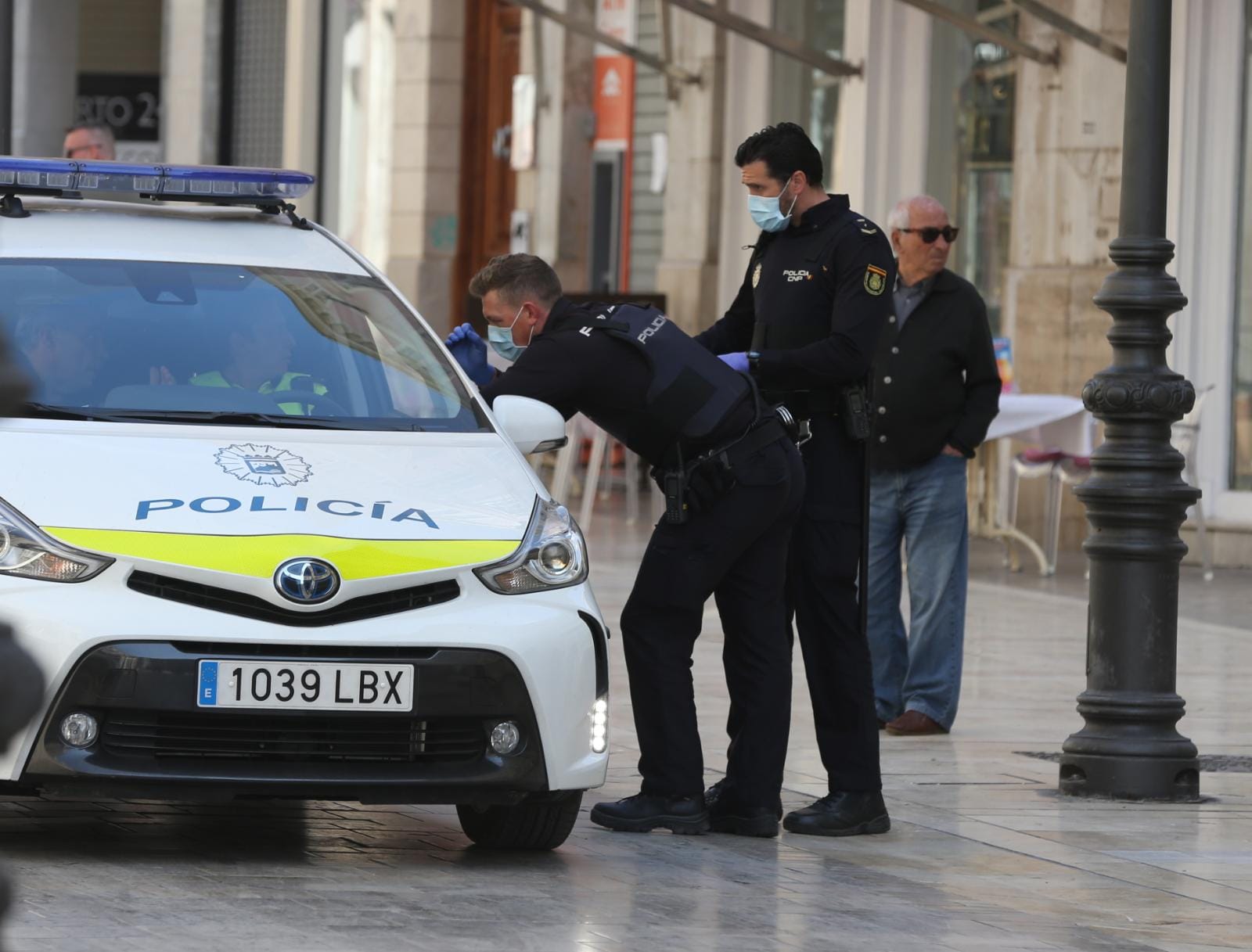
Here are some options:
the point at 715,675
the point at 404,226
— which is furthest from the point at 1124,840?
the point at 404,226

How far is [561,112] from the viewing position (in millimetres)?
24844

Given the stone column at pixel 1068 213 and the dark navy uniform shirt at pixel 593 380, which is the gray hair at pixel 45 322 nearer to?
the dark navy uniform shirt at pixel 593 380

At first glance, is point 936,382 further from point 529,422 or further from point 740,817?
point 529,422

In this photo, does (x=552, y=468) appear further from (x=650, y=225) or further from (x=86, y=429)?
(x=86, y=429)

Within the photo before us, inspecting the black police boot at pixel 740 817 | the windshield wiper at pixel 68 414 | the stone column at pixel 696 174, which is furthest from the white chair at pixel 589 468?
the windshield wiper at pixel 68 414

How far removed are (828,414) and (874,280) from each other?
0.37 m

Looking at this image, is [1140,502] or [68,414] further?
[1140,502]

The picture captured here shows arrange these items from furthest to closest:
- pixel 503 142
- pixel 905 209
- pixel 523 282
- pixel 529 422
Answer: pixel 503 142 → pixel 905 209 → pixel 523 282 → pixel 529 422

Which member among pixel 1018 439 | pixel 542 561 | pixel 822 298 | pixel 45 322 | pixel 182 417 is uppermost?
pixel 822 298

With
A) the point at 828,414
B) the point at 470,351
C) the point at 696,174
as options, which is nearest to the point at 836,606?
the point at 828,414

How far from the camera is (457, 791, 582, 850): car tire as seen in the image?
20.8ft

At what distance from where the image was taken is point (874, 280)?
702cm

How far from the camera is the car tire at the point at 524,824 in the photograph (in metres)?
6.34

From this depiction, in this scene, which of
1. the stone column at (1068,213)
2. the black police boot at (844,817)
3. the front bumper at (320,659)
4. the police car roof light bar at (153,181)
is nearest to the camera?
the front bumper at (320,659)
